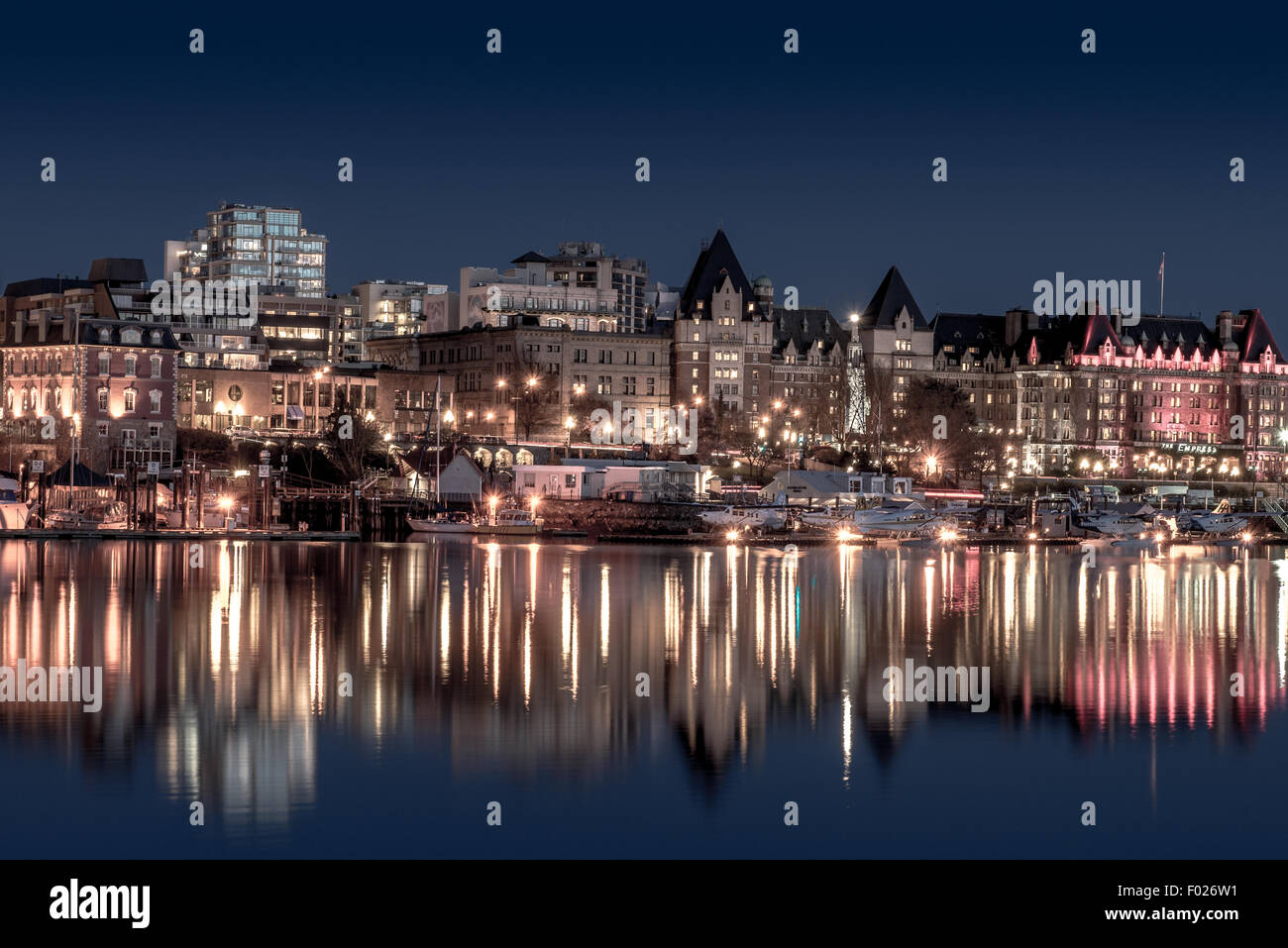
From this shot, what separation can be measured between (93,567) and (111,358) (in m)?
48.0

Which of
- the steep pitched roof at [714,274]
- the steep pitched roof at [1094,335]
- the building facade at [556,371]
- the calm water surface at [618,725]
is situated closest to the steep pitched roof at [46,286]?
the building facade at [556,371]

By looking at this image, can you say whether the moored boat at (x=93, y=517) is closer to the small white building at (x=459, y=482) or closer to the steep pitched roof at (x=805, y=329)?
the small white building at (x=459, y=482)

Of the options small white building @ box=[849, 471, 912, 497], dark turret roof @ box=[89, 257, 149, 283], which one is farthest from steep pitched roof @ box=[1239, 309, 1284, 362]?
dark turret roof @ box=[89, 257, 149, 283]

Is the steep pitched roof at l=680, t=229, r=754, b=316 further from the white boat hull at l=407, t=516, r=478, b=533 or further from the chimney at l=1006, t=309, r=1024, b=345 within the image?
the white boat hull at l=407, t=516, r=478, b=533

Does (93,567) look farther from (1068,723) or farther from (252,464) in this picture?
(252,464)

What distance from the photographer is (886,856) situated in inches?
795

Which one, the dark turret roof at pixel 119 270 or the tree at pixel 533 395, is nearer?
the tree at pixel 533 395

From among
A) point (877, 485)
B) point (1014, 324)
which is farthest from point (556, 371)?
point (1014, 324)

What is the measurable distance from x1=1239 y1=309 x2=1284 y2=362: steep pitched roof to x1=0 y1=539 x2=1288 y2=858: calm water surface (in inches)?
4668

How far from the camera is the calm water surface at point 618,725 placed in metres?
21.1

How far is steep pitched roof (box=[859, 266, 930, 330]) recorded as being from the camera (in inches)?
5866

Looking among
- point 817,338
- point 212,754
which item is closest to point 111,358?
point 817,338

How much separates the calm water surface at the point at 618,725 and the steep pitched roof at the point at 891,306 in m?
99.5

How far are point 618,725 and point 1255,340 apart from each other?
148533 millimetres
